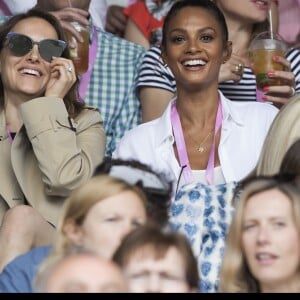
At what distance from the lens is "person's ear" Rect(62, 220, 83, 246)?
349 centimetres

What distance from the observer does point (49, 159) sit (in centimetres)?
450

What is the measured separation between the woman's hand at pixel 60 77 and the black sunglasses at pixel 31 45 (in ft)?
0.12

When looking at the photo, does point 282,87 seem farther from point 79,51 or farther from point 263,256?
point 263,256

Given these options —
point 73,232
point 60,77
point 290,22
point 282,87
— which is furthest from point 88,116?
Answer: point 290,22

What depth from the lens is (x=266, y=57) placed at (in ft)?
16.5

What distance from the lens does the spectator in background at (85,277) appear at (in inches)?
111

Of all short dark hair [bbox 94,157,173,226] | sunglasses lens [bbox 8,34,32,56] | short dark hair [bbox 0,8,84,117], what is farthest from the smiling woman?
short dark hair [bbox 94,157,173,226]

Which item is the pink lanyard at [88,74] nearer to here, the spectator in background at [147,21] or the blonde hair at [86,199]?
the spectator in background at [147,21]

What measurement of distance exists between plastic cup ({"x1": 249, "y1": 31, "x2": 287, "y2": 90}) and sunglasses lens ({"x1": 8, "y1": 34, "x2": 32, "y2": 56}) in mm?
1042

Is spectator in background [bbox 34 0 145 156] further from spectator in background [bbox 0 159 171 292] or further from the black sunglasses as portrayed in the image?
spectator in background [bbox 0 159 171 292]

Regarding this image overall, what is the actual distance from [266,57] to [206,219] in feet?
4.00

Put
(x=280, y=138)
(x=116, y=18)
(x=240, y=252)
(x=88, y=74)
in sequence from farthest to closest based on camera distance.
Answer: (x=116, y=18)
(x=88, y=74)
(x=280, y=138)
(x=240, y=252)

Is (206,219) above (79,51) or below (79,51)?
below

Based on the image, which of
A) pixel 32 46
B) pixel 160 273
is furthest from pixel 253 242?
pixel 32 46
